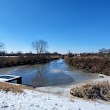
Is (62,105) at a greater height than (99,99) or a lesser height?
greater

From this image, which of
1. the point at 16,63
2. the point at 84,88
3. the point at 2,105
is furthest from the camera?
the point at 16,63

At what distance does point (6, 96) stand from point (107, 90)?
20.8 ft

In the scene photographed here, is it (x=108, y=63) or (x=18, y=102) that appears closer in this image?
(x=18, y=102)

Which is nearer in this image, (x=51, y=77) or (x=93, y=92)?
(x=93, y=92)

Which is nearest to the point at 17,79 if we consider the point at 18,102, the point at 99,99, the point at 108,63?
the point at 99,99

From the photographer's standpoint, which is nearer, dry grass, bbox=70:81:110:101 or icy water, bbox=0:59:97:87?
dry grass, bbox=70:81:110:101

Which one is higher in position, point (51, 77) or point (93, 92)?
point (93, 92)

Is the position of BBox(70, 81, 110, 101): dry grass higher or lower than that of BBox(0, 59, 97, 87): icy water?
higher

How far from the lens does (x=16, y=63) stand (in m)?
38.4

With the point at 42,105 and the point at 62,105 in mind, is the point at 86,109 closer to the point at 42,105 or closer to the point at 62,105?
the point at 62,105

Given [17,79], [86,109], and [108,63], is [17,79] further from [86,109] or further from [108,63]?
[108,63]

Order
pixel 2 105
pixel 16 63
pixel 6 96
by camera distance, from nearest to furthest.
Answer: pixel 2 105 < pixel 6 96 < pixel 16 63

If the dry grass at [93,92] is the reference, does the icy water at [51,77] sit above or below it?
below

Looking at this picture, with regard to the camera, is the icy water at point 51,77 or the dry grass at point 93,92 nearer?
the dry grass at point 93,92
